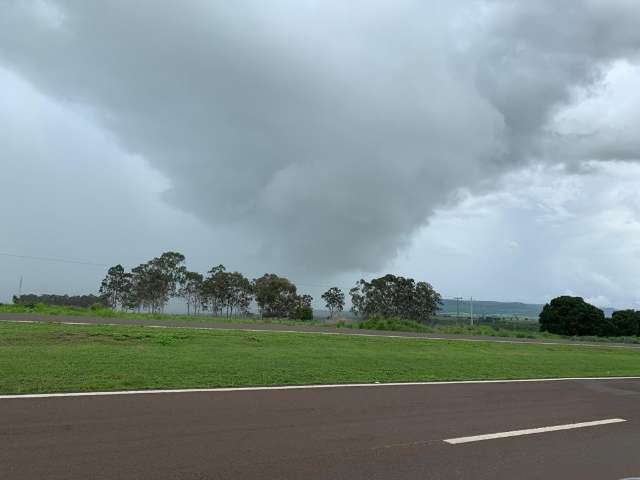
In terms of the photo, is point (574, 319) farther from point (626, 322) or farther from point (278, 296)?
point (278, 296)

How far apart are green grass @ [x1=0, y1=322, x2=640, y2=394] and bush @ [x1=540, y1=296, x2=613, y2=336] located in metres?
61.1

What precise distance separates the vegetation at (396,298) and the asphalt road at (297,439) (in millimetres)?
62531

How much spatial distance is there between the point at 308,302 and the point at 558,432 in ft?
197

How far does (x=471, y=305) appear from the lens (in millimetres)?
60781

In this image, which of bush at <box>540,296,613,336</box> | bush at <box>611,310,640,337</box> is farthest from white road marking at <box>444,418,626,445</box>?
bush at <box>611,310,640,337</box>

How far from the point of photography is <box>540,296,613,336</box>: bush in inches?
3041

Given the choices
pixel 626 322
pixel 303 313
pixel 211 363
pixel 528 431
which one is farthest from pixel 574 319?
pixel 528 431

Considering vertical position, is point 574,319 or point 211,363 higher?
point 574,319

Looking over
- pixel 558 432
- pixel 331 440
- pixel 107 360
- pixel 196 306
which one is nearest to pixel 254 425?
pixel 331 440

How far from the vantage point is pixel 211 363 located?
12.8m

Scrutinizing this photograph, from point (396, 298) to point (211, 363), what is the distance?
61968 mm

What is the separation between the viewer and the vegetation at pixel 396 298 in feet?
238

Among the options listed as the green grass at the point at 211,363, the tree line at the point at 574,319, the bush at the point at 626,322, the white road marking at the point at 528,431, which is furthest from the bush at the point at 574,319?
the white road marking at the point at 528,431

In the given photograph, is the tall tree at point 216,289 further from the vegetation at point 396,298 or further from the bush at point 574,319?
the bush at point 574,319
